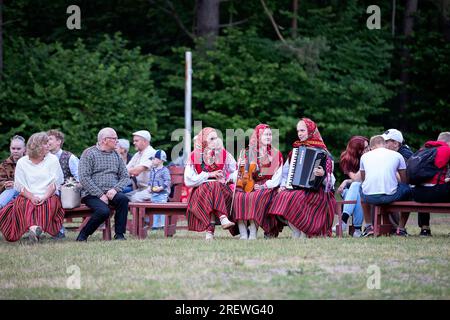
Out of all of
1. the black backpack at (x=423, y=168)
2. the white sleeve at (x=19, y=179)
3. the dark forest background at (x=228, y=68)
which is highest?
the dark forest background at (x=228, y=68)

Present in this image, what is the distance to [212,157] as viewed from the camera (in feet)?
43.0

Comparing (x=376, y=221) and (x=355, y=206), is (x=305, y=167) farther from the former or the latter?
(x=355, y=206)

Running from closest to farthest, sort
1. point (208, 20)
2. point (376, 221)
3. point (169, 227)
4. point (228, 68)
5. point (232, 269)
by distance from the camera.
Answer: point (232, 269) → point (376, 221) → point (169, 227) → point (228, 68) → point (208, 20)

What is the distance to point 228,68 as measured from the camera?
2727cm

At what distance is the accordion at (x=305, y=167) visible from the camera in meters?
12.6

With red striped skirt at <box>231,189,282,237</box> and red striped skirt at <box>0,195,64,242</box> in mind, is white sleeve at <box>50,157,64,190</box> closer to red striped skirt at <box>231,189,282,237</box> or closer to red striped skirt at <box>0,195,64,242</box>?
red striped skirt at <box>0,195,64,242</box>

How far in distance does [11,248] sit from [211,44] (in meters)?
16.6

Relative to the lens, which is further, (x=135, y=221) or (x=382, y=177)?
(x=135, y=221)

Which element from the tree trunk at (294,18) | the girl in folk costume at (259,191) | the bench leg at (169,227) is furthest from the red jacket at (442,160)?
the tree trunk at (294,18)

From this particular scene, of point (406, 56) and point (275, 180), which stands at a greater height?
point (406, 56)

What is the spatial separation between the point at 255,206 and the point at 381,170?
1769 millimetres

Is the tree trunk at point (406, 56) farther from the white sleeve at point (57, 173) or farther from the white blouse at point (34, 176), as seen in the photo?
the white blouse at point (34, 176)

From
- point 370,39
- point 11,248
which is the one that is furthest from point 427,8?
point 11,248

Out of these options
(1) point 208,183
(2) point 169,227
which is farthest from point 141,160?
(1) point 208,183
